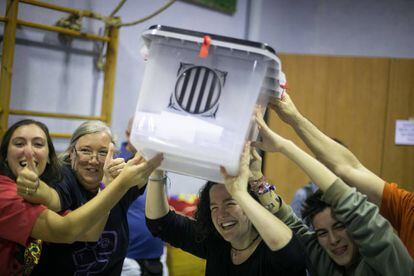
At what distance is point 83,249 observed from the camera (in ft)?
4.40

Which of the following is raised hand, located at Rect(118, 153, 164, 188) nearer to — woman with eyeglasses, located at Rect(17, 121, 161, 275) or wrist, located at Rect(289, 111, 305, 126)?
woman with eyeglasses, located at Rect(17, 121, 161, 275)

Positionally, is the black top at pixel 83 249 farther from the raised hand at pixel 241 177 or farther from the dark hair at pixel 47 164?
the raised hand at pixel 241 177

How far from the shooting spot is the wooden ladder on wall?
7.63 feet

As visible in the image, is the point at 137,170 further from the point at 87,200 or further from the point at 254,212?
the point at 87,200

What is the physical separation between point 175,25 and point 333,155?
7.25 feet

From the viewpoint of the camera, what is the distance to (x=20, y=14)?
248 cm

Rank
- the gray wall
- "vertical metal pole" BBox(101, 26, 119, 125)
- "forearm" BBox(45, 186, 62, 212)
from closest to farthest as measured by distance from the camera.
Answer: "forearm" BBox(45, 186, 62, 212) < the gray wall < "vertical metal pole" BBox(101, 26, 119, 125)

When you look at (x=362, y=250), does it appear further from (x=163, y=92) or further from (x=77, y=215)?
(x=77, y=215)

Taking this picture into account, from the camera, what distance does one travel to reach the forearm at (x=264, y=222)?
1.03 metres

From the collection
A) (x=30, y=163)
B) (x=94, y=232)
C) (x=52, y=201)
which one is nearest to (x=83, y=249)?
(x=94, y=232)

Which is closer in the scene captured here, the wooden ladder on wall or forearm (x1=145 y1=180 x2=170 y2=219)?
forearm (x1=145 y1=180 x2=170 y2=219)

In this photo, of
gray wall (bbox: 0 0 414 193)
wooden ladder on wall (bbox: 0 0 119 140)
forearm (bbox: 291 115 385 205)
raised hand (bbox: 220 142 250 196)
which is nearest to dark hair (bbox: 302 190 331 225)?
forearm (bbox: 291 115 385 205)

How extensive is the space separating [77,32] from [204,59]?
188 cm

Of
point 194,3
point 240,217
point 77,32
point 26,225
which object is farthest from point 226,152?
point 194,3
